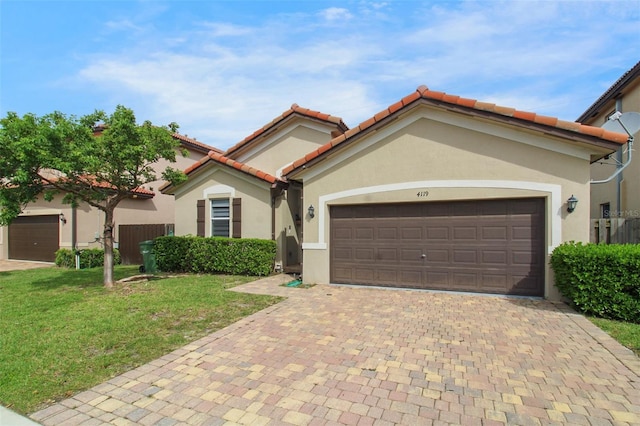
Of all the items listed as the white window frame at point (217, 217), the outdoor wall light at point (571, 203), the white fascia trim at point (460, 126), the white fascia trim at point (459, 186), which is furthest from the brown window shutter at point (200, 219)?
the outdoor wall light at point (571, 203)

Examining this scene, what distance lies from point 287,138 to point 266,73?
3122 mm

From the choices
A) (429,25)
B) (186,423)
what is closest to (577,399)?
(186,423)

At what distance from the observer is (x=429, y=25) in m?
8.71

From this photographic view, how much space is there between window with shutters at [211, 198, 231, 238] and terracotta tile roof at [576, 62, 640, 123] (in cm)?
1526

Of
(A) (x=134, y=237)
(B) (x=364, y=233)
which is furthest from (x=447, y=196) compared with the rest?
(A) (x=134, y=237)

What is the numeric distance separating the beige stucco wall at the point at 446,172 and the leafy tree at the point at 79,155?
186 inches

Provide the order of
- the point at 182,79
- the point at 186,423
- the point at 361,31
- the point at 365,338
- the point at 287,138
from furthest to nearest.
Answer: the point at 287,138
the point at 182,79
the point at 361,31
the point at 365,338
the point at 186,423

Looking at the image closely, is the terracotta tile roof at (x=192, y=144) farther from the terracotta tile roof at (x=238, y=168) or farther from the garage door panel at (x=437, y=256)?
the garage door panel at (x=437, y=256)

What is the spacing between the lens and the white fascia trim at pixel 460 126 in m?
7.59

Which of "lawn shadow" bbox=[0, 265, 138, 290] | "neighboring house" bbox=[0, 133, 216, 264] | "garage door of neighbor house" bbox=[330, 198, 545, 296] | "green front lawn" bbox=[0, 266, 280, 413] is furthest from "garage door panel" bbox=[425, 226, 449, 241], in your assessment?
"neighboring house" bbox=[0, 133, 216, 264]

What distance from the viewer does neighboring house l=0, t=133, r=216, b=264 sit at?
51.6 ft

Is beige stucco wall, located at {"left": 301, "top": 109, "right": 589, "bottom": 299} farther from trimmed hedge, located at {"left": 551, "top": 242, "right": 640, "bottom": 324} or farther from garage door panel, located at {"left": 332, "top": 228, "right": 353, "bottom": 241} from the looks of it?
trimmed hedge, located at {"left": 551, "top": 242, "right": 640, "bottom": 324}

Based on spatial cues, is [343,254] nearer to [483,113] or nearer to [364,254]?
[364,254]

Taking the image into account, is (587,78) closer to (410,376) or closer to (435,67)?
(435,67)
